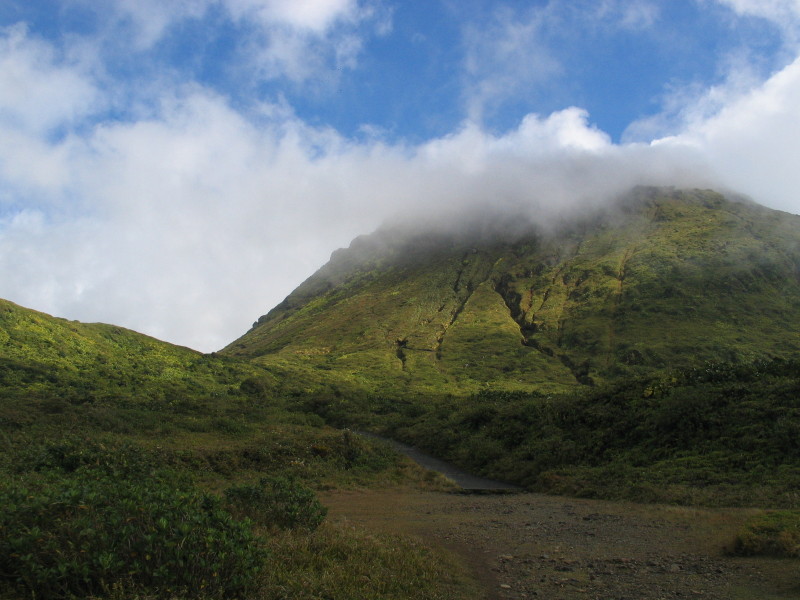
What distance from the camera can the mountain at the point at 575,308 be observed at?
10025 cm

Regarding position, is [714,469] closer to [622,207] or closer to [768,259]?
[768,259]

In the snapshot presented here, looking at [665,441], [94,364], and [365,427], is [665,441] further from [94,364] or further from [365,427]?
[94,364]

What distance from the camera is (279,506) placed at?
11828 mm

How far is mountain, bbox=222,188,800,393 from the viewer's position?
100 metres

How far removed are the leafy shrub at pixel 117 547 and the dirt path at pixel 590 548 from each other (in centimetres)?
566

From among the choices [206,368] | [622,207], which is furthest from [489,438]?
[622,207]

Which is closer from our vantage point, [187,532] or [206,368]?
[187,532]

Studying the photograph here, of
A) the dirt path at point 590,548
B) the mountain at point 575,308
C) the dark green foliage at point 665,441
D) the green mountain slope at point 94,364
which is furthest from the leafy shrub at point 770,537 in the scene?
the mountain at point 575,308

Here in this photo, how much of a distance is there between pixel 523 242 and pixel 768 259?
74.5 m

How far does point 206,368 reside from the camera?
75.4 m

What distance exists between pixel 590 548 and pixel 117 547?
1111 centimetres

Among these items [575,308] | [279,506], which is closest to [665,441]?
[279,506]

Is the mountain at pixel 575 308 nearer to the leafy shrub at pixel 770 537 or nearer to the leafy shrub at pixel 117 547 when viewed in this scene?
the leafy shrub at pixel 770 537

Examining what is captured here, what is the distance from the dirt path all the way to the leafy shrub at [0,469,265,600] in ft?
18.6
